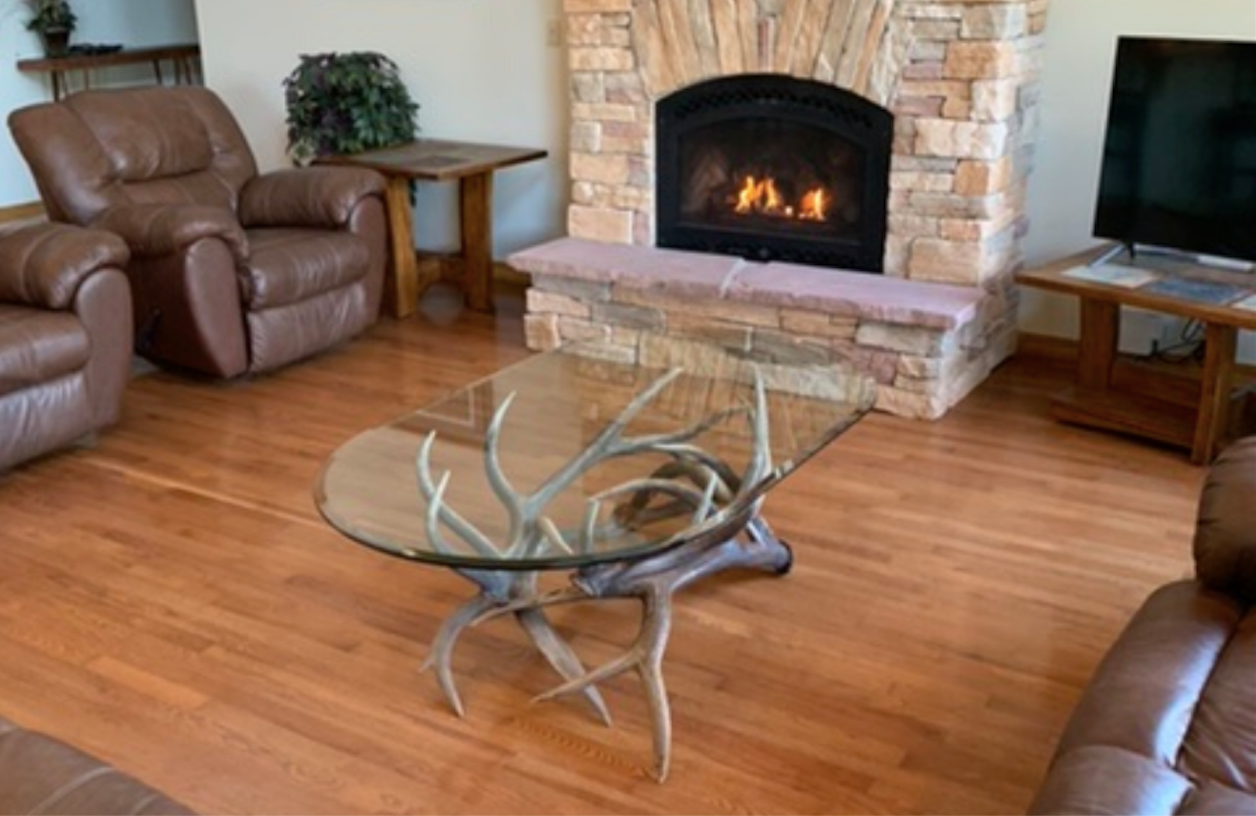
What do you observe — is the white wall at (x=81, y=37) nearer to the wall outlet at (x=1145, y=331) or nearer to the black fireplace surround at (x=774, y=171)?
the black fireplace surround at (x=774, y=171)

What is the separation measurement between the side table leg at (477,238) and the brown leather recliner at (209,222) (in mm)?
444

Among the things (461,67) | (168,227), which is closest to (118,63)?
(461,67)

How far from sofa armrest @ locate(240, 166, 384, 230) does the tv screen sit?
259cm

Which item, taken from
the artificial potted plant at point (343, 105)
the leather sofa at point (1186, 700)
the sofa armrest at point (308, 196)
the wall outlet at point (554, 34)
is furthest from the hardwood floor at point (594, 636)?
the wall outlet at point (554, 34)

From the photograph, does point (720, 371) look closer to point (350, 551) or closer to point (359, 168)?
point (350, 551)

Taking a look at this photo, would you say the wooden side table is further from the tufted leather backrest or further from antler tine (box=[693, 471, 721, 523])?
antler tine (box=[693, 471, 721, 523])

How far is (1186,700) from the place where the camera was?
173 centimetres

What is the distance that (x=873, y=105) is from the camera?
4.14 m

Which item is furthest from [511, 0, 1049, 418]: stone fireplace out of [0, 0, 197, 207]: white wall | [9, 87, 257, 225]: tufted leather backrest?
[0, 0, 197, 207]: white wall

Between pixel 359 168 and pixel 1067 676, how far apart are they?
332cm

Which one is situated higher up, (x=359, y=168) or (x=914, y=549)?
(x=359, y=168)

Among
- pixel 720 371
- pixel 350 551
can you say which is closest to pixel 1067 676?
pixel 720 371

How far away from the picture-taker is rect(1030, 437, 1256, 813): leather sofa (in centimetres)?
155

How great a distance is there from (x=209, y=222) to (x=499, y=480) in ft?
6.64
